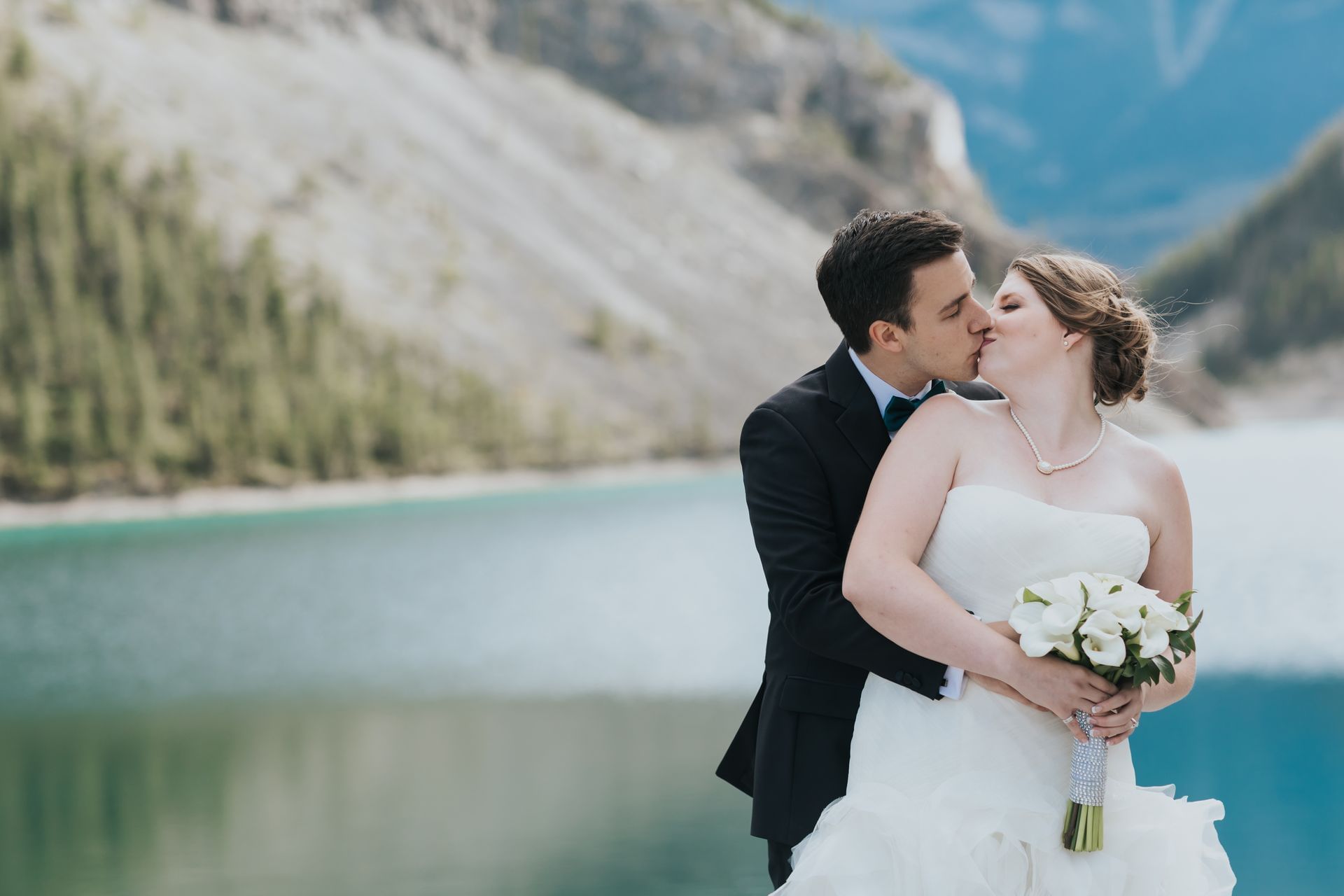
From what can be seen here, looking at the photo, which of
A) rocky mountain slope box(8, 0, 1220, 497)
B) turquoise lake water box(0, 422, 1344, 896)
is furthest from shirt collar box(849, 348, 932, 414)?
rocky mountain slope box(8, 0, 1220, 497)

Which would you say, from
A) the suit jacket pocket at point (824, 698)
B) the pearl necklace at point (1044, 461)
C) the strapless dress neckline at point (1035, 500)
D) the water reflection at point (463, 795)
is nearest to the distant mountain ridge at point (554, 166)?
the water reflection at point (463, 795)

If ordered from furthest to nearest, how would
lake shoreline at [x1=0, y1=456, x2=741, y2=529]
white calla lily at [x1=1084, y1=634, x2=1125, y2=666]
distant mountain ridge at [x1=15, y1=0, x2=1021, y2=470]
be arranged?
1. distant mountain ridge at [x1=15, y1=0, x2=1021, y2=470]
2. lake shoreline at [x1=0, y1=456, x2=741, y2=529]
3. white calla lily at [x1=1084, y1=634, x2=1125, y2=666]

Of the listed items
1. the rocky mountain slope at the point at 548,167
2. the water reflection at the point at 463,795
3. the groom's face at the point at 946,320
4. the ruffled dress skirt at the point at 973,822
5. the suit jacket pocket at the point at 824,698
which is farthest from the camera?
the rocky mountain slope at the point at 548,167

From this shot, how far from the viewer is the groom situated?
284cm

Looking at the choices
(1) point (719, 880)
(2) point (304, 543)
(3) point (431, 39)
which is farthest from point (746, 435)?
(3) point (431, 39)

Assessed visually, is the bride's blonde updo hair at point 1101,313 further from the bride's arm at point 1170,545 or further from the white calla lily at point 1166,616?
the white calla lily at point 1166,616

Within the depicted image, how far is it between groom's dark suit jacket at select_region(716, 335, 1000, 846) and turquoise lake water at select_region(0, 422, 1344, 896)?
4.73m

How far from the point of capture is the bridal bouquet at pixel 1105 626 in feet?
8.46

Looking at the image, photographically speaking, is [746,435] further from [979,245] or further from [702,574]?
[979,245]

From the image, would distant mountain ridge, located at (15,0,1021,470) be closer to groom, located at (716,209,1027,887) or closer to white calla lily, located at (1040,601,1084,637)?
groom, located at (716,209,1027,887)

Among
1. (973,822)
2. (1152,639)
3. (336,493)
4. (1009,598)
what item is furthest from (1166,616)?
(336,493)

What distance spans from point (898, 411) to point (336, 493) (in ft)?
160

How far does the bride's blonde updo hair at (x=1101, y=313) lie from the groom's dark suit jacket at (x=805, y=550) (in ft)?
1.59

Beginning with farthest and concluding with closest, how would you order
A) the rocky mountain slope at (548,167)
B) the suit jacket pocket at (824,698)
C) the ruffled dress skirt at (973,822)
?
the rocky mountain slope at (548,167) < the suit jacket pocket at (824,698) < the ruffled dress skirt at (973,822)
